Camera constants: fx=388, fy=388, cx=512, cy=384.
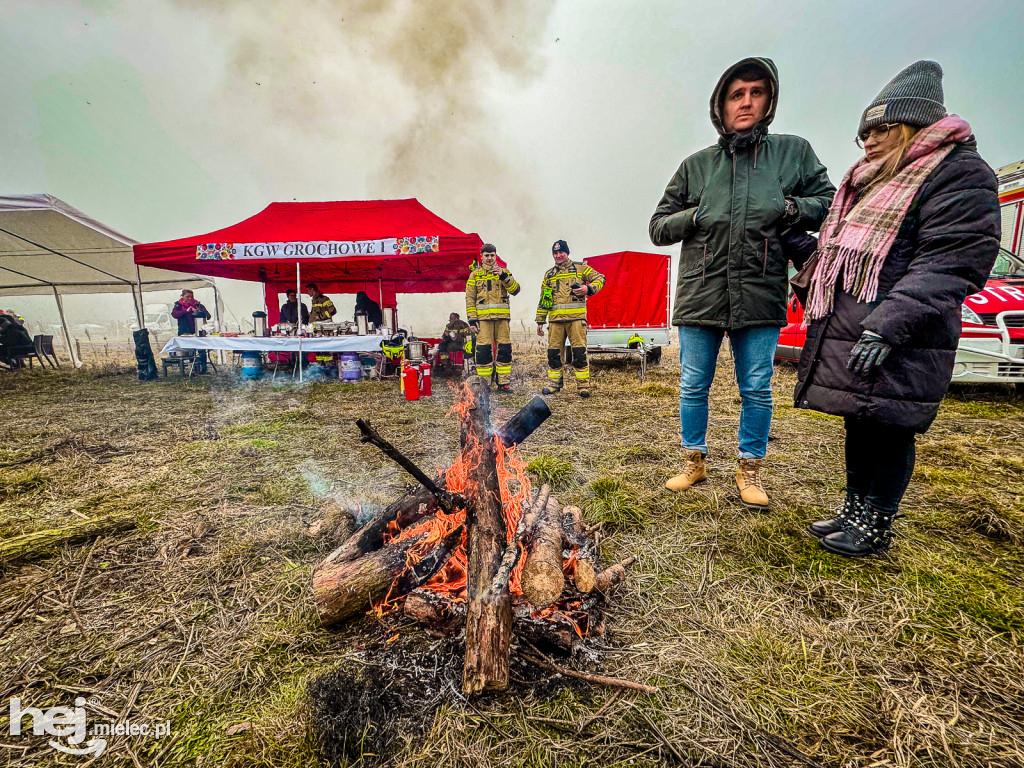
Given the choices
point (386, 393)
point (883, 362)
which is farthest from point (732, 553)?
point (386, 393)

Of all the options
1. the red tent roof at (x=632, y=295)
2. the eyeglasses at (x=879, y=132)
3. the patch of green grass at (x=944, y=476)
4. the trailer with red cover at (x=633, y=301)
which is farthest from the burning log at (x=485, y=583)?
the red tent roof at (x=632, y=295)

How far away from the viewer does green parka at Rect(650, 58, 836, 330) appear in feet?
7.37

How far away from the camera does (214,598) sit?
5.74ft

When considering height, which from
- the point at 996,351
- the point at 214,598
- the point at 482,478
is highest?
the point at 996,351

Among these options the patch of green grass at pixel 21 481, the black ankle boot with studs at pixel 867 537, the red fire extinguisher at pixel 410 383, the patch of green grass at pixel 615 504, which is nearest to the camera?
the black ankle boot with studs at pixel 867 537

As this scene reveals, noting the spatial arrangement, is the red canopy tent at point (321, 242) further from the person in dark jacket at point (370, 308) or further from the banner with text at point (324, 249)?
the person in dark jacket at point (370, 308)

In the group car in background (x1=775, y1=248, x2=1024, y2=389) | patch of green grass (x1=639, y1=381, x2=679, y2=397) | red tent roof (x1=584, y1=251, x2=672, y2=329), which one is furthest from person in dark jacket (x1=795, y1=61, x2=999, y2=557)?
red tent roof (x1=584, y1=251, x2=672, y2=329)

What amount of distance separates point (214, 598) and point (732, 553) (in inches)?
98.4

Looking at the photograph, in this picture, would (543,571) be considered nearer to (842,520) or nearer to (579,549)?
(579,549)

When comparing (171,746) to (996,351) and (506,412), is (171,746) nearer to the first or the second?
(506,412)

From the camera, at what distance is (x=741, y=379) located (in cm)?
249

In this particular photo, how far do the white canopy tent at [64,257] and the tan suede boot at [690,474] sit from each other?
1176 cm

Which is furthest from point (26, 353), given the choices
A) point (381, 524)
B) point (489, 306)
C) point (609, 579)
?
point (609, 579)

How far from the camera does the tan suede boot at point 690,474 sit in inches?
107
